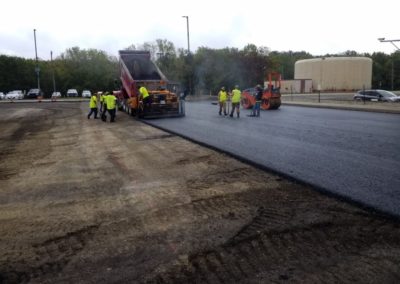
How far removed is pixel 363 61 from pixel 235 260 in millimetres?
63169

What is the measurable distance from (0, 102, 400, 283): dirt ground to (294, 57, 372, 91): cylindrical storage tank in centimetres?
5541

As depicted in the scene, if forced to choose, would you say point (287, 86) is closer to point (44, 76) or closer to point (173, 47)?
point (173, 47)

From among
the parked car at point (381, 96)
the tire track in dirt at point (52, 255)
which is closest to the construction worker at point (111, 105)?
the tire track in dirt at point (52, 255)

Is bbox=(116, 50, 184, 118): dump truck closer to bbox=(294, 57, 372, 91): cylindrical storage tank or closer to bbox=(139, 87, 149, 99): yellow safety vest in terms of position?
bbox=(139, 87, 149, 99): yellow safety vest

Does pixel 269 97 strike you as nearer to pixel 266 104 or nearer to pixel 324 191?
pixel 266 104

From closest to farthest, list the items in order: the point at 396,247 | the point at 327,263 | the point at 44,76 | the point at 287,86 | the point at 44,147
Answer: the point at 327,263, the point at 396,247, the point at 44,147, the point at 287,86, the point at 44,76

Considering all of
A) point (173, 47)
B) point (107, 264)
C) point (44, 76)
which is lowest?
point (107, 264)

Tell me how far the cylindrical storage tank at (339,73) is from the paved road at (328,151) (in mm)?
47498

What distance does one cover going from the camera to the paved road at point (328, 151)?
246 inches

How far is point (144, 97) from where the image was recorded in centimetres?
1908

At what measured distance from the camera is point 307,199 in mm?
5812

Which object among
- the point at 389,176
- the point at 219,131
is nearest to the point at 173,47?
the point at 219,131

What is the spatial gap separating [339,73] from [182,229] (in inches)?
2355

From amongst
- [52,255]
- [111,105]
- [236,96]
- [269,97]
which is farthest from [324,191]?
[269,97]
